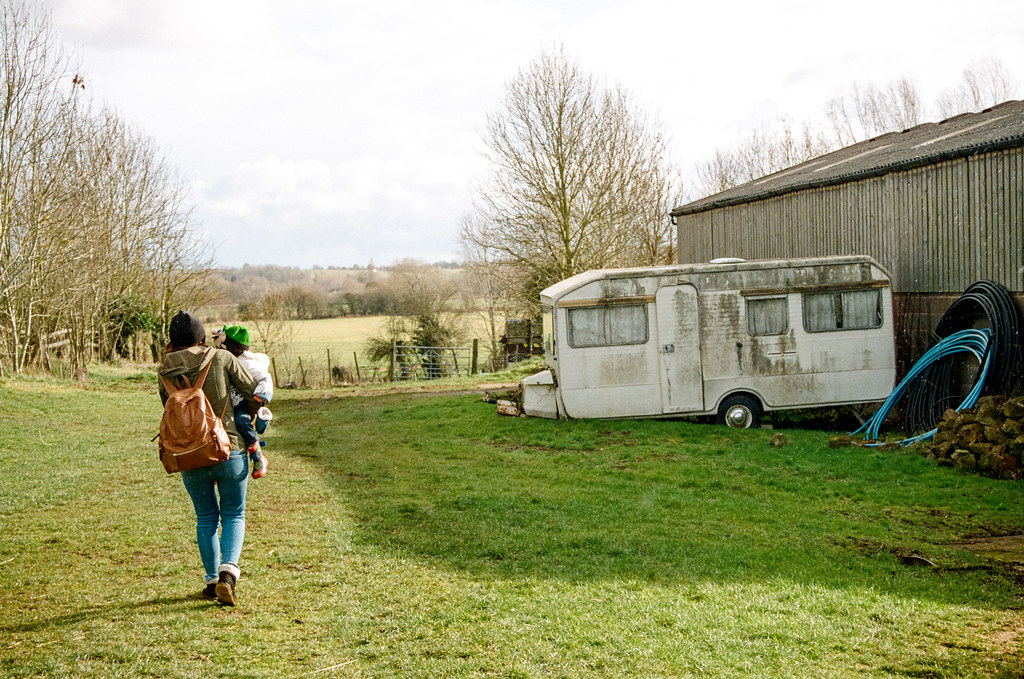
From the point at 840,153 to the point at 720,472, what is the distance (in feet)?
48.9

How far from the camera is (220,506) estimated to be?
5348mm

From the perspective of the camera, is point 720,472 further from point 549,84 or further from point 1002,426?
point 549,84

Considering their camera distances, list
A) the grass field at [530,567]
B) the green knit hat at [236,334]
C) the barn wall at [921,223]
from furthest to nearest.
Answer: the barn wall at [921,223], the green knit hat at [236,334], the grass field at [530,567]

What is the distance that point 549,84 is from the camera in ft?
86.4

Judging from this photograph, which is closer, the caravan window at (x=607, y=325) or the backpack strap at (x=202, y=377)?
the backpack strap at (x=202, y=377)

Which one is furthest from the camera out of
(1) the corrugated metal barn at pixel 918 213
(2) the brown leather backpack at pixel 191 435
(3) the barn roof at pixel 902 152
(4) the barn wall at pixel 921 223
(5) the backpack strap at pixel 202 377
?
(3) the barn roof at pixel 902 152

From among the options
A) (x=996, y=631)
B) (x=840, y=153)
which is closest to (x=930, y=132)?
(x=840, y=153)

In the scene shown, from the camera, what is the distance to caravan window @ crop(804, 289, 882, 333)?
13.3 meters

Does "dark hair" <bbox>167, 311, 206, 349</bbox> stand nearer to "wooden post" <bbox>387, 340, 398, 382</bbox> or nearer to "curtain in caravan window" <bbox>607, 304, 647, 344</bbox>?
"curtain in caravan window" <bbox>607, 304, 647, 344</bbox>

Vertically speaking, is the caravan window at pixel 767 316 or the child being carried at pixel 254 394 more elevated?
the caravan window at pixel 767 316

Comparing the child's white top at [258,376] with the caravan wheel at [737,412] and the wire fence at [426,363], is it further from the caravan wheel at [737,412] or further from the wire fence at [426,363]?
the wire fence at [426,363]

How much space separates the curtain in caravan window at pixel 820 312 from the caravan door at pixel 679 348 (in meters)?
1.88

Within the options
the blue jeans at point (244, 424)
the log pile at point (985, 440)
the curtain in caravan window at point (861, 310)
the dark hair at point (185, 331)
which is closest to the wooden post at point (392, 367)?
the curtain in caravan window at point (861, 310)

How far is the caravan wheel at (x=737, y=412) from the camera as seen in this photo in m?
13.2
